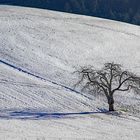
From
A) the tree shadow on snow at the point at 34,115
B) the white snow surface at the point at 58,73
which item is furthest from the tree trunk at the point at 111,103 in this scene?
the tree shadow on snow at the point at 34,115

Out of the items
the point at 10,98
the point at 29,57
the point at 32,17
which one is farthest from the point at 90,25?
the point at 10,98

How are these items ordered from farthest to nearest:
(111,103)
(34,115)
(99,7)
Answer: (99,7) < (111,103) < (34,115)

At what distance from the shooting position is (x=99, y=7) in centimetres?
13625

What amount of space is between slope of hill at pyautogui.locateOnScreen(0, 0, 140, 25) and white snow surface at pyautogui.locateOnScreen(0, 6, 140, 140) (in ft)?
181

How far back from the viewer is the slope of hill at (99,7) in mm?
131000

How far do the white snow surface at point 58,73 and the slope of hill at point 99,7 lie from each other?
55.3 m

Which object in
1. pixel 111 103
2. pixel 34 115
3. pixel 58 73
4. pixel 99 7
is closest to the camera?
pixel 34 115

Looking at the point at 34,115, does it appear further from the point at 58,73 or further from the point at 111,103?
the point at 58,73

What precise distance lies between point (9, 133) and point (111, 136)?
6.18 meters

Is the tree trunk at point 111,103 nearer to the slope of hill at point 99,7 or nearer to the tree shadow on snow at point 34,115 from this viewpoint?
the tree shadow on snow at point 34,115

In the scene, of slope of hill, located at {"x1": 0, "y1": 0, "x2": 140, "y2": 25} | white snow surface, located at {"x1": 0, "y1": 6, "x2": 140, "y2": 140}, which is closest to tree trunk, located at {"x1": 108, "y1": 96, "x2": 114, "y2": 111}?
white snow surface, located at {"x1": 0, "y1": 6, "x2": 140, "y2": 140}

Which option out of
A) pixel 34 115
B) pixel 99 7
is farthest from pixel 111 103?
pixel 99 7

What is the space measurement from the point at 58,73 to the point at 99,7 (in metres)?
92.9

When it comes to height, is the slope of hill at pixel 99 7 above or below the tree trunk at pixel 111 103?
above
